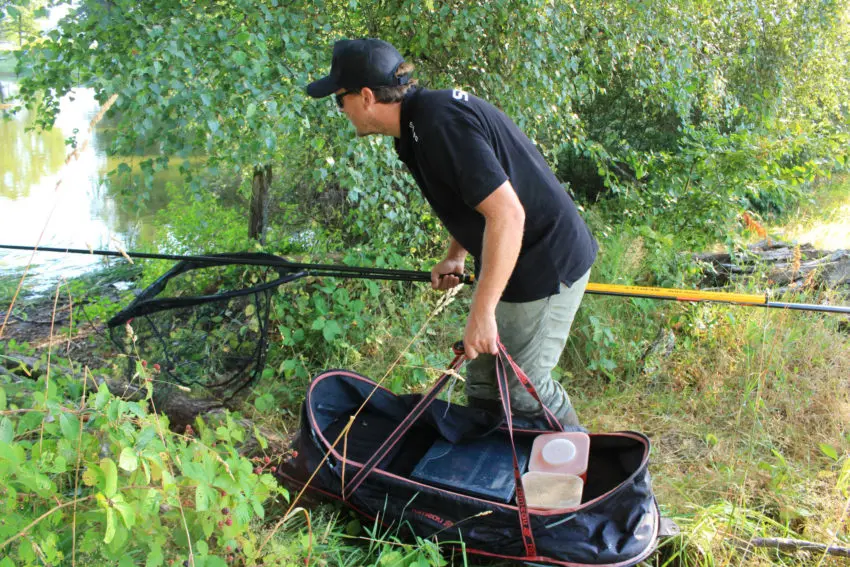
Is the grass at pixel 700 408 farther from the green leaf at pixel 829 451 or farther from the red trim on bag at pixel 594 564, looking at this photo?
the red trim on bag at pixel 594 564

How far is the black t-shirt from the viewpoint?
6.76 feet

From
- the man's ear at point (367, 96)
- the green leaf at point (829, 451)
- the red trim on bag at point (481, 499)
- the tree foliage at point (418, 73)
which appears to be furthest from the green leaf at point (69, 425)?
the green leaf at point (829, 451)

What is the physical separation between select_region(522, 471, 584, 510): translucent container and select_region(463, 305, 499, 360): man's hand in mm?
459

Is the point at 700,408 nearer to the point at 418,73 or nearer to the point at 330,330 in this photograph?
the point at 330,330

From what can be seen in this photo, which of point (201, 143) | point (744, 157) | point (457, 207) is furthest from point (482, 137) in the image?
point (744, 157)

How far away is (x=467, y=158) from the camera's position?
205 cm

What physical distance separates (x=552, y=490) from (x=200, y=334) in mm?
1799

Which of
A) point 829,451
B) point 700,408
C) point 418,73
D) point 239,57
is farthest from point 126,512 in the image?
point 418,73

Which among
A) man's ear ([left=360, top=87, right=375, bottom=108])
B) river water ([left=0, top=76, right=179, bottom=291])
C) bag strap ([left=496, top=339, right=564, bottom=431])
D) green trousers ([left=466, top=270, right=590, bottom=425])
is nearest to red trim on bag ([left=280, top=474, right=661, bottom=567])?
bag strap ([left=496, top=339, right=564, bottom=431])

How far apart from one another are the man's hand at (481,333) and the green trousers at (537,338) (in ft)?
1.07

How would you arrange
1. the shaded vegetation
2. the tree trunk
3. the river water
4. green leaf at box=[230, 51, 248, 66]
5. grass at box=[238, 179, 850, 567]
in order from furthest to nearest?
1. the river water
2. the tree trunk
3. green leaf at box=[230, 51, 248, 66]
4. grass at box=[238, 179, 850, 567]
5. the shaded vegetation

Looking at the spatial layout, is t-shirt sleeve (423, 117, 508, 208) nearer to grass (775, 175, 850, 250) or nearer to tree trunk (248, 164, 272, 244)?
tree trunk (248, 164, 272, 244)

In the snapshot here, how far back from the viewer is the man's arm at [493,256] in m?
2.04

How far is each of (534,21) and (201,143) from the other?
219 centimetres
